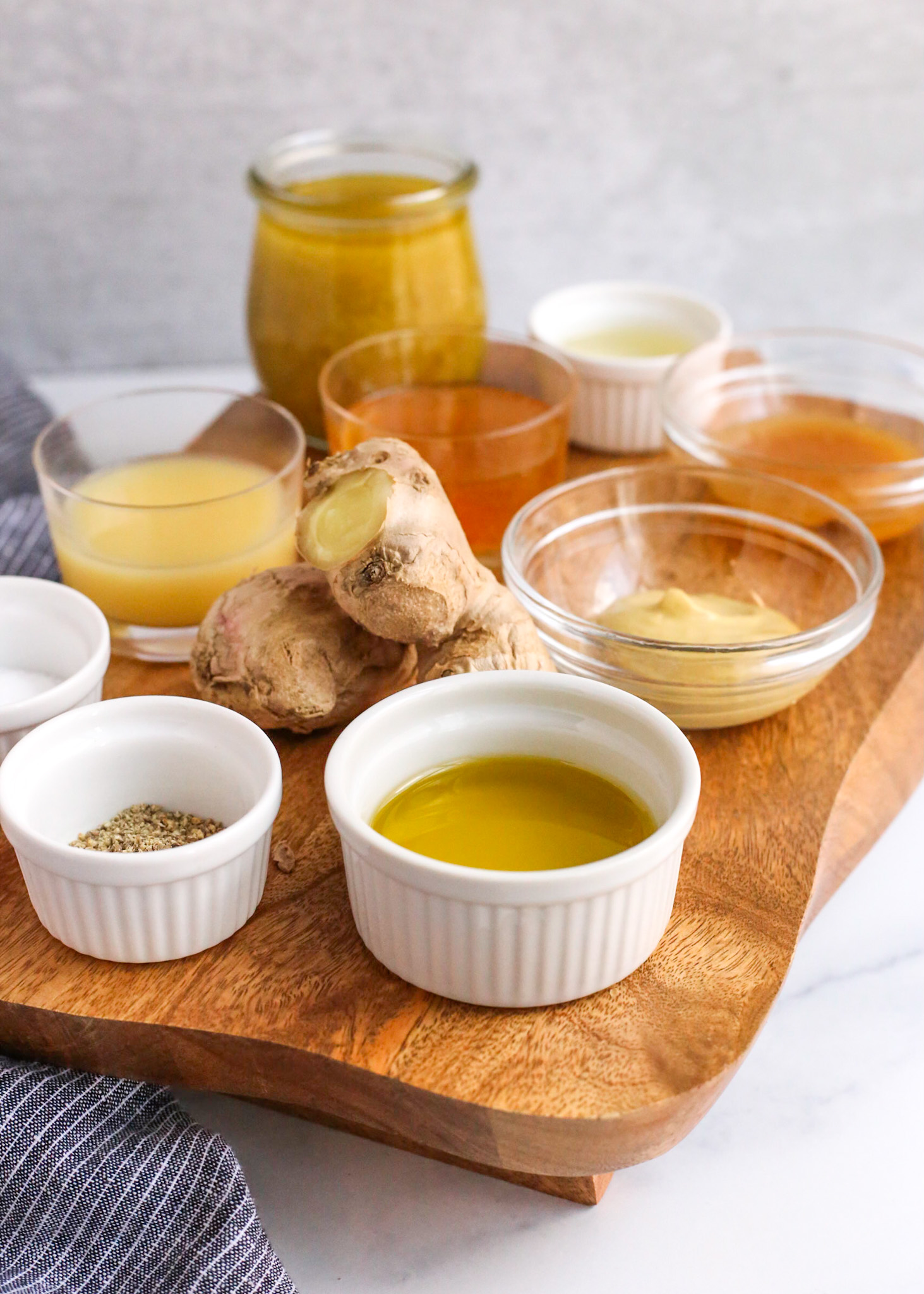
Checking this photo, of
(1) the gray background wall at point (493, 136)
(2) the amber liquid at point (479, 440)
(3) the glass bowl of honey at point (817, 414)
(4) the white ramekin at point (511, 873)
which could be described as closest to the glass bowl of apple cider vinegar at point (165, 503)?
(2) the amber liquid at point (479, 440)

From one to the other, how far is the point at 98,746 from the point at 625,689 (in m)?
0.47

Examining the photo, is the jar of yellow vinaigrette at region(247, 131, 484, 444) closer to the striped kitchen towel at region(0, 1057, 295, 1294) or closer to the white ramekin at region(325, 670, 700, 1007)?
the white ramekin at region(325, 670, 700, 1007)

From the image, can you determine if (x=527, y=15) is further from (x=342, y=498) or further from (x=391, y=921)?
(x=391, y=921)

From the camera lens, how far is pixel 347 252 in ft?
5.11

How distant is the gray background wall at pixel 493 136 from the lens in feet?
6.97

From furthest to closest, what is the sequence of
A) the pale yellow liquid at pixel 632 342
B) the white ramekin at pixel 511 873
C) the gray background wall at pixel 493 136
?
the gray background wall at pixel 493 136 → the pale yellow liquid at pixel 632 342 → the white ramekin at pixel 511 873

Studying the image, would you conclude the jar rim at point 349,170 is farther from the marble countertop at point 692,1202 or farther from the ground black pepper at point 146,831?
the marble countertop at point 692,1202

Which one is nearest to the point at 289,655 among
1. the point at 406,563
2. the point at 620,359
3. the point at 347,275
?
the point at 406,563

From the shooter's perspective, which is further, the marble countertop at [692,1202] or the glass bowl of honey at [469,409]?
the glass bowl of honey at [469,409]

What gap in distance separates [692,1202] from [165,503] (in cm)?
86

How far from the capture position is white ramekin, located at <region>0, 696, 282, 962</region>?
0.93 metres

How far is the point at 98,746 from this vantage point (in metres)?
1.05

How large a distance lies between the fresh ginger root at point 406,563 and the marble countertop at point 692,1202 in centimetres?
40

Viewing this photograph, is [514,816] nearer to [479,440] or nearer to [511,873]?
[511,873]
